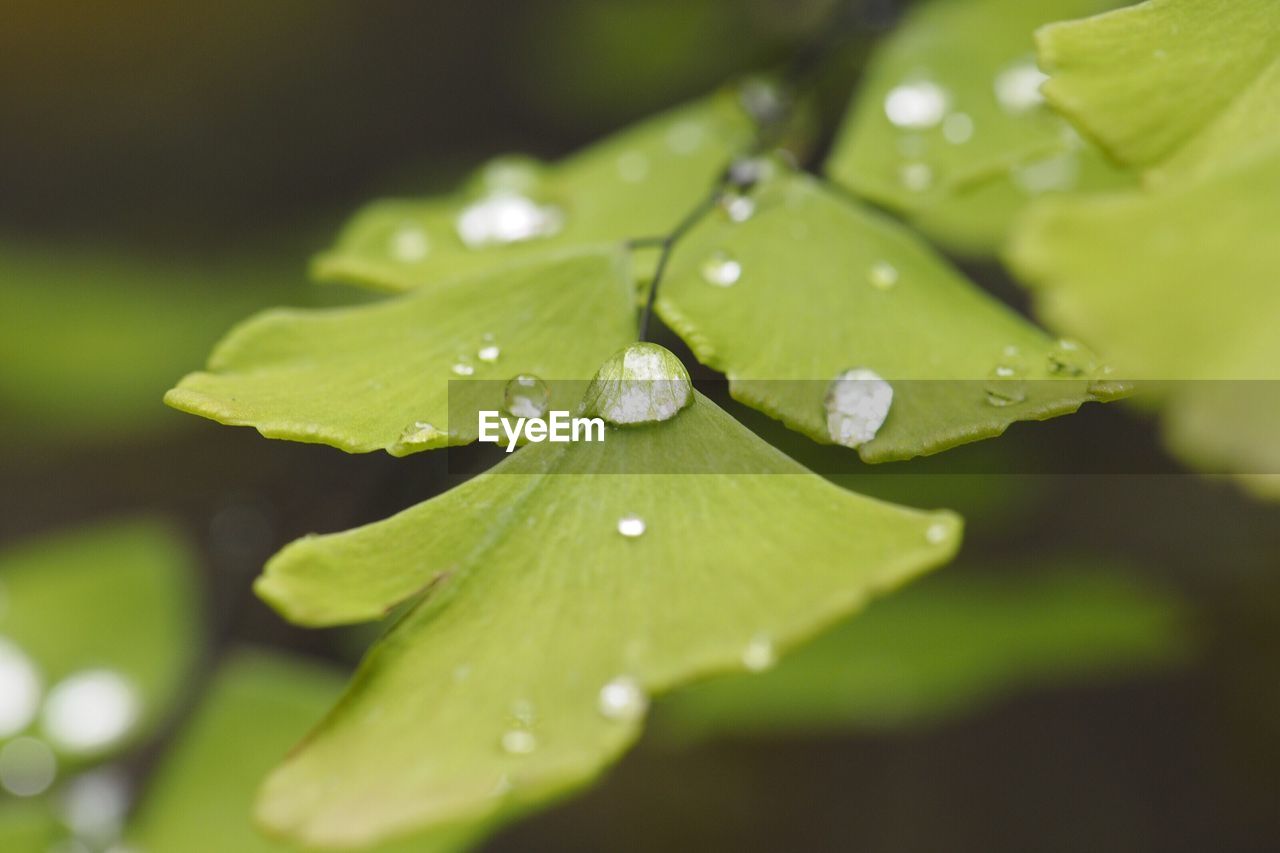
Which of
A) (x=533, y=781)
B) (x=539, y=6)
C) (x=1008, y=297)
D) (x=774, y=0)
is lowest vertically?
(x=533, y=781)

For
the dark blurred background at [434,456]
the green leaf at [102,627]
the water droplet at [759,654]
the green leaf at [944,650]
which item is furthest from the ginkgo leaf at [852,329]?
the green leaf at [102,627]

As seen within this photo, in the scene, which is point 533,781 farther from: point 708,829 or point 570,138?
point 570,138

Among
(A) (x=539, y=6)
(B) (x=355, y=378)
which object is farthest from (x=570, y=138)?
(B) (x=355, y=378)

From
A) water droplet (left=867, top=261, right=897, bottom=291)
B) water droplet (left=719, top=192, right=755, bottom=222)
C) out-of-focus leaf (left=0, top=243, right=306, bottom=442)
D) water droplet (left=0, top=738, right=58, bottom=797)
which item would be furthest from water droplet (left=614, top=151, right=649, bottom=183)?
water droplet (left=0, top=738, right=58, bottom=797)

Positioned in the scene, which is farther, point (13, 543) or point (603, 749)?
point (13, 543)

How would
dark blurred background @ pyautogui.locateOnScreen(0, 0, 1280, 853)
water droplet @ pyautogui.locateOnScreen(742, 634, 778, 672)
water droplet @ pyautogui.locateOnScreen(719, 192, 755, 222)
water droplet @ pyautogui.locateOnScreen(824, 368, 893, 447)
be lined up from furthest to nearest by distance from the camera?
dark blurred background @ pyautogui.locateOnScreen(0, 0, 1280, 853) → water droplet @ pyautogui.locateOnScreen(719, 192, 755, 222) → water droplet @ pyautogui.locateOnScreen(824, 368, 893, 447) → water droplet @ pyautogui.locateOnScreen(742, 634, 778, 672)

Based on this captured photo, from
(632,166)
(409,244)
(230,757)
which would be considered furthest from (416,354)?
(230,757)

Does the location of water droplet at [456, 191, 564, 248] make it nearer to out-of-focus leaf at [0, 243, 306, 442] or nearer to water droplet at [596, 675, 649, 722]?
water droplet at [596, 675, 649, 722]

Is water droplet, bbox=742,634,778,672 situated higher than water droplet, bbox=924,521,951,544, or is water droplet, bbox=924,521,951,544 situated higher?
water droplet, bbox=924,521,951,544
